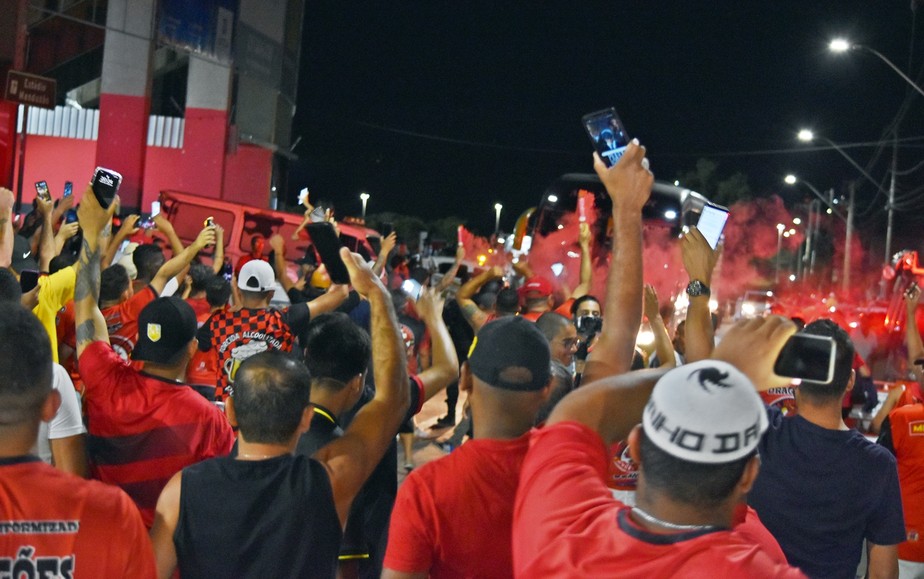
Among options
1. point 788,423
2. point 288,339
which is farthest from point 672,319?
point 788,423

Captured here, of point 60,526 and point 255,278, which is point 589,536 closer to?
point 60,526

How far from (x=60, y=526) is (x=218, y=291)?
4.39m

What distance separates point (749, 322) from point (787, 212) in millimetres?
58621

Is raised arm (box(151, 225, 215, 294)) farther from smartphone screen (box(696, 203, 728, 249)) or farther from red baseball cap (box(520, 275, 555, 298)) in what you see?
red baseball cap (box(520, 275, 555, 298))

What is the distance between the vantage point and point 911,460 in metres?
4.86

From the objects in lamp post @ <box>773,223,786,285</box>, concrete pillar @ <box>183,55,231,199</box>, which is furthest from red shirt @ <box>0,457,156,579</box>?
lamp post @ <box>773,223,786,285</box>

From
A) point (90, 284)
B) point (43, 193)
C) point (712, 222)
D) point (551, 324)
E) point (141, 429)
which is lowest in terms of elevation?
point (141, 429)

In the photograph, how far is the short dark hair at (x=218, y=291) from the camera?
645cm

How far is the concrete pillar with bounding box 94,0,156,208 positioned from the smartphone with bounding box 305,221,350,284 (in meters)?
18.9

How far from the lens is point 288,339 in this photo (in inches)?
228

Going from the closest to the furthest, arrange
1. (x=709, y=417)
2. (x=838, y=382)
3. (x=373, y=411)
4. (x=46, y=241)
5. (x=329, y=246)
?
1. (x=709, y=417)
2. (x=373, y=411)
3. (x=329, y=246)
4. (x=838, y=382)
5. (x=46, y=241)

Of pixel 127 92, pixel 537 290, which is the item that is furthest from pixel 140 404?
pixel 127 92

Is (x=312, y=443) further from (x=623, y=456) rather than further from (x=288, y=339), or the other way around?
(x=288, y=339)

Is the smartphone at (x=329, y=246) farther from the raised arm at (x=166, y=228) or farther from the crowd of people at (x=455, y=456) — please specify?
the raised arm at (x=166, y=228)
